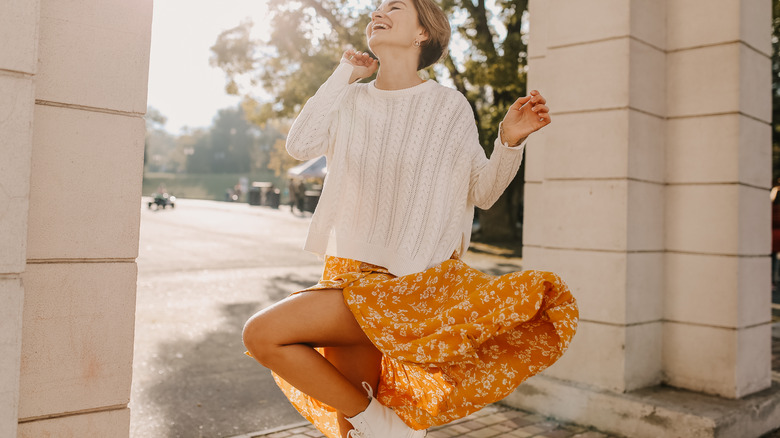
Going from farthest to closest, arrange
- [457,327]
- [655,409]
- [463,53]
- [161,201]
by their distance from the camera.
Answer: [161,201] → [463,53] → [655,409] → [457,327]

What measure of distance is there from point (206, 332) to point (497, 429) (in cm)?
359

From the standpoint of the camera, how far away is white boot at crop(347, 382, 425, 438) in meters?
2.01

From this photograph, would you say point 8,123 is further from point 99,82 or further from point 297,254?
point 297,254

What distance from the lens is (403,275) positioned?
2064 millimetres

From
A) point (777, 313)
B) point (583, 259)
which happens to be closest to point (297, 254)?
point (777, 313)

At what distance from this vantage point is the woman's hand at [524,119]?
209cm

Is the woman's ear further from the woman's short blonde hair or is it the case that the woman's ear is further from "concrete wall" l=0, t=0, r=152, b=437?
"concrete wall" l=0, t=0, r=152, b=437

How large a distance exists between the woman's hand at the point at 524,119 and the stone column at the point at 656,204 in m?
2.21

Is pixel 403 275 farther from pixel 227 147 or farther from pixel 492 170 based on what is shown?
pixel 227 147

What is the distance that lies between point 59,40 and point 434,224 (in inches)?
52.8

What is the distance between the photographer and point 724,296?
419 centimetres

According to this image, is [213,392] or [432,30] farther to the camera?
[213,392]

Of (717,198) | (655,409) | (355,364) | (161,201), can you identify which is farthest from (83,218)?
(161,201)

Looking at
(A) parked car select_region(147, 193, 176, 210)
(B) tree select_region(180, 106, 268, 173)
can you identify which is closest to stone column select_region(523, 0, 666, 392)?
(A) parked car select_region(147, 193, 176, 210)
